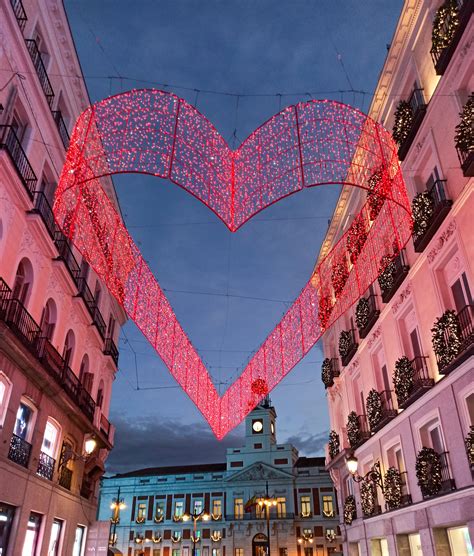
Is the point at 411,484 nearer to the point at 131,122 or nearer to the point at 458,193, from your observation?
the point at 458,193

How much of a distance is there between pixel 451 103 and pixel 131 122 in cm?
816

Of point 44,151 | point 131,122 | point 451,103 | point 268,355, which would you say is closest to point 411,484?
point 268,355

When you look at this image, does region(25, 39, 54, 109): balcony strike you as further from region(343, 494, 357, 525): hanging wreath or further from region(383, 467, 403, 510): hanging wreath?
region(343, 494, 357, 525): hanging wreath

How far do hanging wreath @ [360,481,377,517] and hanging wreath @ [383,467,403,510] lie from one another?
6.21ft

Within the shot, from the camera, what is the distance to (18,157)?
44.7 ft

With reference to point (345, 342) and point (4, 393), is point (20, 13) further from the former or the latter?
point (345, 342)

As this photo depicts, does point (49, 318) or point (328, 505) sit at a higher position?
point (328, 505)

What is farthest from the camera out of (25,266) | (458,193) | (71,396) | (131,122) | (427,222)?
(71,396)

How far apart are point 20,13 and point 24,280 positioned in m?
7.33

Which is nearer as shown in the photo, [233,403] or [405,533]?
[405,533]

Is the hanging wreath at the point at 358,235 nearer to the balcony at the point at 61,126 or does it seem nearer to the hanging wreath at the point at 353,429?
the hanging wreath at the point at 353,429

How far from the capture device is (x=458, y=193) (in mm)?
12109

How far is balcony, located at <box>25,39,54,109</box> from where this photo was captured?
45.9ft

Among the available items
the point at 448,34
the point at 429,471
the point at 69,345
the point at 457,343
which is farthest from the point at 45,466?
the point at 448,34
